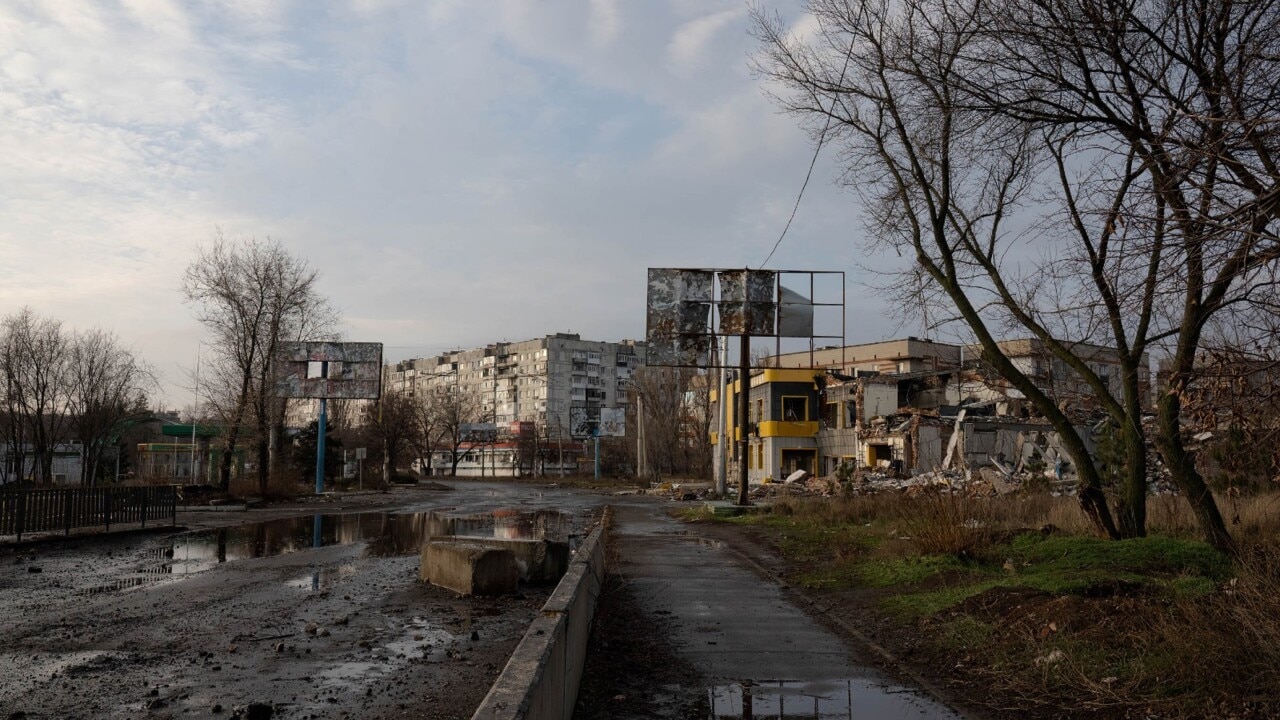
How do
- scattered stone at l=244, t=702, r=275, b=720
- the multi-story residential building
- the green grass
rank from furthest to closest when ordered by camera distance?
the multi-story residential building, the green grass, scattered stone at l=244, t=702, r=275, b=720

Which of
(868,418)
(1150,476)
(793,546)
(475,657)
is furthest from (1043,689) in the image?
(868,418)

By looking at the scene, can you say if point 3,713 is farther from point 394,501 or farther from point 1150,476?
point 394,501

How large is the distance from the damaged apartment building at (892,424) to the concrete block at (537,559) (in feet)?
64.0

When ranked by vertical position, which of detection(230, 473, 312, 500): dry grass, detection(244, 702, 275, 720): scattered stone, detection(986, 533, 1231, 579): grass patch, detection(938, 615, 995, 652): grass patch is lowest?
detection(230, 473, 312, 500): dry grass

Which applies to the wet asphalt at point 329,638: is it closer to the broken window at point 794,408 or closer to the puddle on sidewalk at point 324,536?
the puddle on sidewalk at point 324,536

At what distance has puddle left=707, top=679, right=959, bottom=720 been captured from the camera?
→ 6.20 metres

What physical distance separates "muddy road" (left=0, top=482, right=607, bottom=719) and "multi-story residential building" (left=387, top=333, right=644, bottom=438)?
112632 mm

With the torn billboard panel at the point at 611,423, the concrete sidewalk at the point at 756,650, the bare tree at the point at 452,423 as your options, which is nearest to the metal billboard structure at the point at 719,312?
the concrete sidewalk at the point at 756,650

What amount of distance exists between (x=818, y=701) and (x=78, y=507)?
18.3 metres

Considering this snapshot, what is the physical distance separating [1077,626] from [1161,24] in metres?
5.90

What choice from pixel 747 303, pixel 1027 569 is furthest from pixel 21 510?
pixel 747 303

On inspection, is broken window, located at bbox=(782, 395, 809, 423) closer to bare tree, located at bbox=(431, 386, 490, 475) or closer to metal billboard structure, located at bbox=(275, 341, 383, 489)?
metal billboard structure, located at bbox=(275, 341, 383, 489)

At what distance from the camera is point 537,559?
1293 cm

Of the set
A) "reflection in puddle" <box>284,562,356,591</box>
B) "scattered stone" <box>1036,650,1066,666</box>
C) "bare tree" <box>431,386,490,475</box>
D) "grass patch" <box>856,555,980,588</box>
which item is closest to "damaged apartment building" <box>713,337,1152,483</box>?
"grass patch" <box>856,555,980,588</box>
